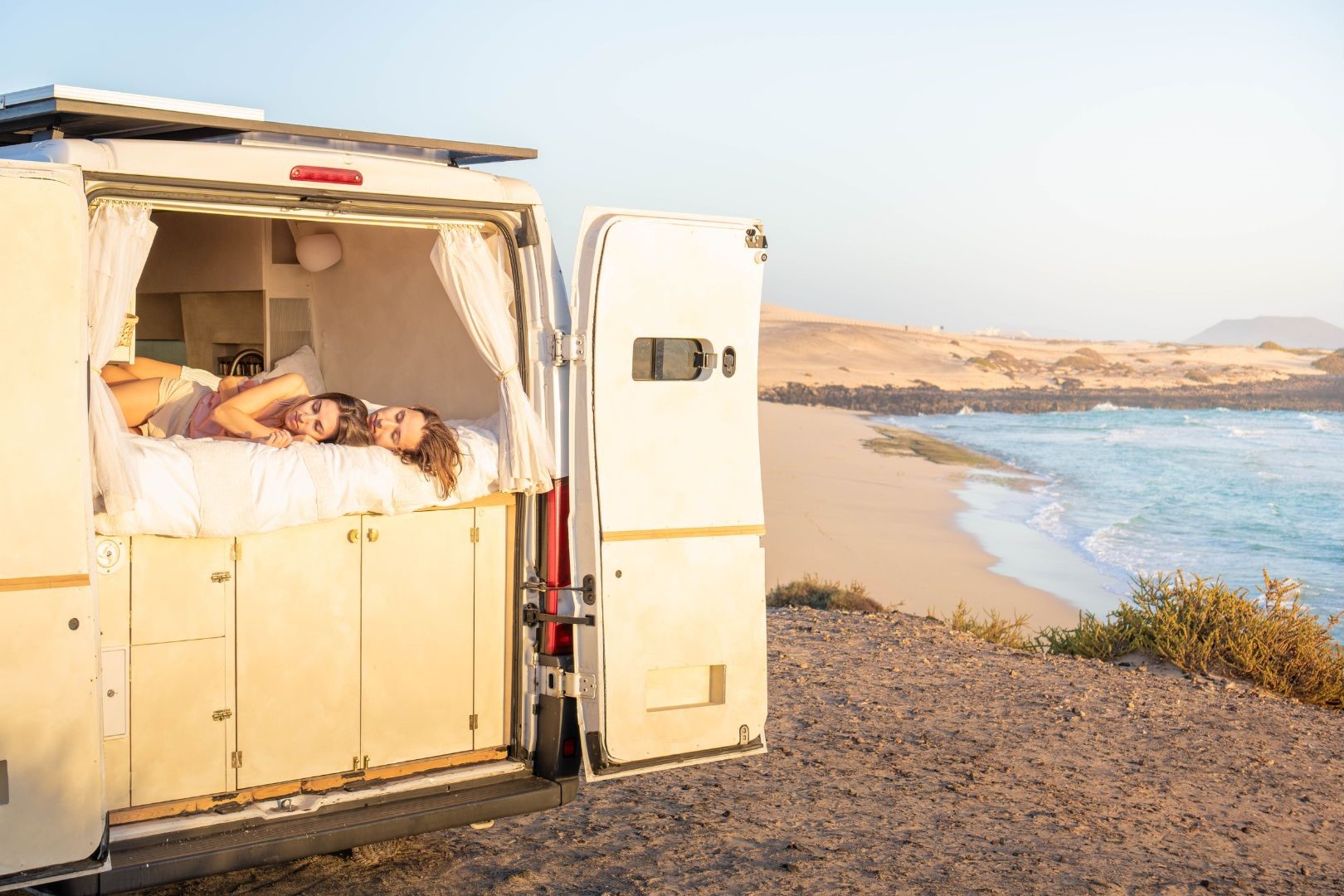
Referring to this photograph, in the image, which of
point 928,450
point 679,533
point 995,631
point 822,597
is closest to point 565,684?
point 679,533

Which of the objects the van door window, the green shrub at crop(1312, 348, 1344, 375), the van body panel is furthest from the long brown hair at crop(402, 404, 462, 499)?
the green shrub at crop(1312, 348, 1344, 375)

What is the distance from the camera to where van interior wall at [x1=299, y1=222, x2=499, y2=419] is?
5.97 metres

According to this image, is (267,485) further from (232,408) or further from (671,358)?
(671,358)

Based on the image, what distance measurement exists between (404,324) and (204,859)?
299cm

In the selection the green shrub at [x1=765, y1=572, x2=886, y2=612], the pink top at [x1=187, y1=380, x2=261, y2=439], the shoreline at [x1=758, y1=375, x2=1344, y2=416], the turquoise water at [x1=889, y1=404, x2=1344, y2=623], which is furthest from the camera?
the shoreline at [x1=758, y1=375, x2=1344, y2=416]

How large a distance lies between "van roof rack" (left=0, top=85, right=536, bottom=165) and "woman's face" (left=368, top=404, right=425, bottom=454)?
92cm

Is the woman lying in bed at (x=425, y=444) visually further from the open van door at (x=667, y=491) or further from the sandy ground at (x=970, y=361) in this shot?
the sandy ground at (x=970, y=361)

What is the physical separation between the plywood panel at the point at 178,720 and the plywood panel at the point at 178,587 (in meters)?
0.04

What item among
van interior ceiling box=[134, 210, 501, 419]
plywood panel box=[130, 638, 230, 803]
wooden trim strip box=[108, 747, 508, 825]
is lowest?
wooden trim strip box=[108, 747, 508, 825]

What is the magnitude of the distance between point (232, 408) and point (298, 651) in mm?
1282

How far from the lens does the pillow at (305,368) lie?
6.93 meters

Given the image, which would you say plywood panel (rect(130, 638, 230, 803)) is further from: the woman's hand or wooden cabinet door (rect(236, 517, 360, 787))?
the woman's hand

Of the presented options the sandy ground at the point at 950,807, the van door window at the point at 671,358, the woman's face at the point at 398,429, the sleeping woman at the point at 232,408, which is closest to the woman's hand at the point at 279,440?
the sleeping woman at the point at 232,408

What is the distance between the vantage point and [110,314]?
12.7 ft
